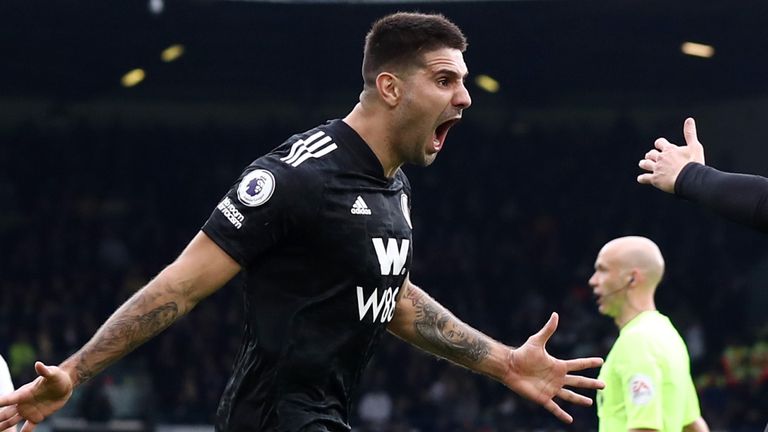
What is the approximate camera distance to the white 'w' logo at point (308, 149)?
413cm

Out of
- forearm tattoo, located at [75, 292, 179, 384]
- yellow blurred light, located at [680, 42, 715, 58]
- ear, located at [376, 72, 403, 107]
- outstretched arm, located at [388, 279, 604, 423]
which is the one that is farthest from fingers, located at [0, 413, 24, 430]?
yellow blurred light, located at [680, 42, 715, 58]

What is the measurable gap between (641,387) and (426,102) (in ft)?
9.52

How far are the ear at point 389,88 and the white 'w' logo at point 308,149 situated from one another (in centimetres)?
25

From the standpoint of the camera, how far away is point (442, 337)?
4.76m

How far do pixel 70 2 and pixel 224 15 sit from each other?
189cm

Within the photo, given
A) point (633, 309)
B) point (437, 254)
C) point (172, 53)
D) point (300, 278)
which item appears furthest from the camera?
point (437, 254)

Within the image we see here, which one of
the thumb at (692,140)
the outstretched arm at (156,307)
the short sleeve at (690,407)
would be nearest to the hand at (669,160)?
the thumb at (692,140)

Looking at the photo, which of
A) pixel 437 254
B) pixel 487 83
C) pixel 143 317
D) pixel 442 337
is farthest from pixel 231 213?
pixel 437 254

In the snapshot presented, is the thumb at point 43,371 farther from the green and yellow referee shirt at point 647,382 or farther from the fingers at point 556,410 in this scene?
the green and yellow referee shirt at point 647,382

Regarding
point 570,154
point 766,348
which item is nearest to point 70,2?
point 570,154

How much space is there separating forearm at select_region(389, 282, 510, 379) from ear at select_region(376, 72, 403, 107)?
2.28 ft

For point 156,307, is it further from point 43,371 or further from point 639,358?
point 639,358

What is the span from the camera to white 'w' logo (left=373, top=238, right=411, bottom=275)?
4215mm

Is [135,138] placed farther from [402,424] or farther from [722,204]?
[722,204]
